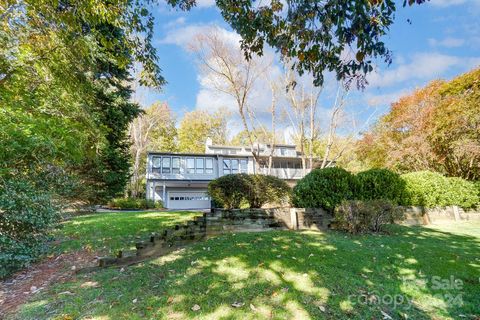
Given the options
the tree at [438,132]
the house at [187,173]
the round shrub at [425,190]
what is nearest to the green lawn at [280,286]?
the round shrub at [425,190]

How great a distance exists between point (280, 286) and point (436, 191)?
9240 millimetres

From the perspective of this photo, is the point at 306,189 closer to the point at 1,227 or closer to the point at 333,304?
the point at 333,304

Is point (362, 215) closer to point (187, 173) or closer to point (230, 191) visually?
point (230, 191)

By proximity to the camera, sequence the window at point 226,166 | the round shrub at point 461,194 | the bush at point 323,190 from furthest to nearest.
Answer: the window at point 226,166 < the round shrub at point 461,194 < the bush at point 323,190

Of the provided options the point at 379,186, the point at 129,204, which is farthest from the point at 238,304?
the point at 129,204

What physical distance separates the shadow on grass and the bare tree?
13.5 meters

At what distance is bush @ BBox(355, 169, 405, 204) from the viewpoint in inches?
307

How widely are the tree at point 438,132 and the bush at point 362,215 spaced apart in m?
7.11

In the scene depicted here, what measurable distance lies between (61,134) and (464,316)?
8.19 metres

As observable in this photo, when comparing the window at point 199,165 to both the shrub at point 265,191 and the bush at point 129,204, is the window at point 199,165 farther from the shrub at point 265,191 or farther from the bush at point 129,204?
the shrub at point 265,191

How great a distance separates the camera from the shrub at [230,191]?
6676 millimetres

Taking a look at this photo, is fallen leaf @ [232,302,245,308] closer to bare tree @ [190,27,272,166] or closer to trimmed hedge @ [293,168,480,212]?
trimmed hedge @ [293,168,480,212]

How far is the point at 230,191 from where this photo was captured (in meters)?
6.68

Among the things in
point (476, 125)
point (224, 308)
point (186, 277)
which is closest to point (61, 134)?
point (186, 277)
